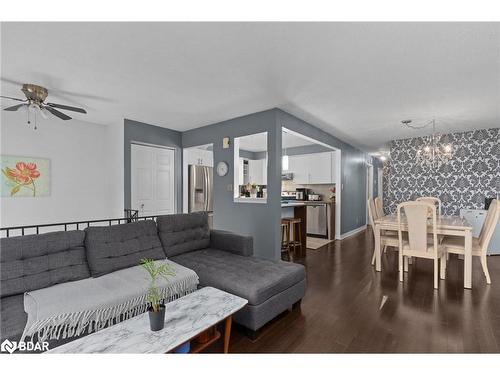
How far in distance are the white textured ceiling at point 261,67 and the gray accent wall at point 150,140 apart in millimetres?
505

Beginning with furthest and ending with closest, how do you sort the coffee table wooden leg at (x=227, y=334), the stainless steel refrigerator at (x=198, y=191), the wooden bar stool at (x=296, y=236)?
the stainless steel refrigerator at (x=198, y=191), the wooden bar stool at (x=296, y=236), the coffee table wooden leg at (x=227, y=334)

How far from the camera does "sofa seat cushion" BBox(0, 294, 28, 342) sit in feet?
4.58

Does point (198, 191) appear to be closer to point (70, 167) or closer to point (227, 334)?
point (70, 167)

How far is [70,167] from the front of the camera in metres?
4.15

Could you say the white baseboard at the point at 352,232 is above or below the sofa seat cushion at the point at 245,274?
below

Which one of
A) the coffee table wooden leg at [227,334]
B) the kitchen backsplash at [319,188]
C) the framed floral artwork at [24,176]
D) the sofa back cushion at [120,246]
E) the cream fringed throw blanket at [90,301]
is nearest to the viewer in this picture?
the cream fringed throw blanket at [90,301]

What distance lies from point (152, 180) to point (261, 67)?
3.27 metres

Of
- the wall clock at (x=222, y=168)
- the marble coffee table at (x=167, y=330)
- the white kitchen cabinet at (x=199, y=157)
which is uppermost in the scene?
the white kitchen cabinet at (x=199, y=157)

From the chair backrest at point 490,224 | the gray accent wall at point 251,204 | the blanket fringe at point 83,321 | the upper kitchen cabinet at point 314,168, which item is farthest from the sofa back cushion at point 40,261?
the upper kitchen cabinet at point 314,168

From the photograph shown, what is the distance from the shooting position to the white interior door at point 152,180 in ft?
14.7

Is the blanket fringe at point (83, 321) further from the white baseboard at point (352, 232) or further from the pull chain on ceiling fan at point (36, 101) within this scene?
the white baseboard at point (352, 232)

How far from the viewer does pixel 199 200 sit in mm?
5098

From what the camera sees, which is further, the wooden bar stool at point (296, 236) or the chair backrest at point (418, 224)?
the wooden bar stool at point (296, 236)
